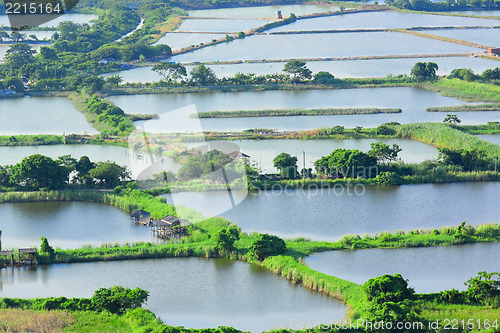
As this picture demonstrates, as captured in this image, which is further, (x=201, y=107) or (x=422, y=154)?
(x=201, y=107)

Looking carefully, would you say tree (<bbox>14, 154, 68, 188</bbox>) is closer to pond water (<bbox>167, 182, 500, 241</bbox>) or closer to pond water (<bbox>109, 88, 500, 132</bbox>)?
pond water (<bbox>167, 182, 500, 241</bbox>)

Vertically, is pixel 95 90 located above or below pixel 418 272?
above

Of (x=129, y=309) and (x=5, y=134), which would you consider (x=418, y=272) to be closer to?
(x=129, y=309)

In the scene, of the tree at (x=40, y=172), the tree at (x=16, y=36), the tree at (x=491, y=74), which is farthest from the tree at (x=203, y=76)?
the tree at (x=16, y=36)

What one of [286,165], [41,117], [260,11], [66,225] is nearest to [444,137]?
[286,165]

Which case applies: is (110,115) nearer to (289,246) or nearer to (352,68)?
(289,246)

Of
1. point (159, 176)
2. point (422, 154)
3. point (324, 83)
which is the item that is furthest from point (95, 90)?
point (422, 154)

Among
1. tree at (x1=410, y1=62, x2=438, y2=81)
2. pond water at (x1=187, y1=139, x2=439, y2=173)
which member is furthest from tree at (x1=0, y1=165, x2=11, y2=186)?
tree at (x1=410, y1=62, x2=438, y2=81)
